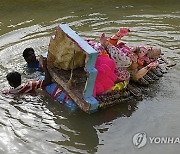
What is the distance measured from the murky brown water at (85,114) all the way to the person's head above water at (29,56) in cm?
22

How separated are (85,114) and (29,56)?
1.45 m

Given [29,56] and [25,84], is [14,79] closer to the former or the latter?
[25,84]

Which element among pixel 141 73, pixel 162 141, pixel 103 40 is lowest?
pixel 162 141

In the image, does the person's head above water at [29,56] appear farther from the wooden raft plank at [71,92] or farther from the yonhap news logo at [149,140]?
the yonhap news logo at [149,140]

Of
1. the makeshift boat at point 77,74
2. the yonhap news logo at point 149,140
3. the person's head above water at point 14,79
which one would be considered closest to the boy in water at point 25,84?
the person's head above water at point 14,79

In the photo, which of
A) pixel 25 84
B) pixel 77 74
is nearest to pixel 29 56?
pixel 25 84

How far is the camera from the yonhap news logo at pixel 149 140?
446 centimetres

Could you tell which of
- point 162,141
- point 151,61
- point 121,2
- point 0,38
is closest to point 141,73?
point 151,61

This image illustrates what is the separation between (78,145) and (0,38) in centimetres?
328

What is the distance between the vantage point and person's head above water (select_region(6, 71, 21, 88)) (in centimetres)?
528

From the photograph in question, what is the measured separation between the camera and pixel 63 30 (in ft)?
16.1

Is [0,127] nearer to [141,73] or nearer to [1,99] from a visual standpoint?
[1,99]

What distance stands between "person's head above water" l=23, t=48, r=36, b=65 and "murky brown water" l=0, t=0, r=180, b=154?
22cm

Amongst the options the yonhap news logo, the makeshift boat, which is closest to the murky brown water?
A: the yonhap news logo
